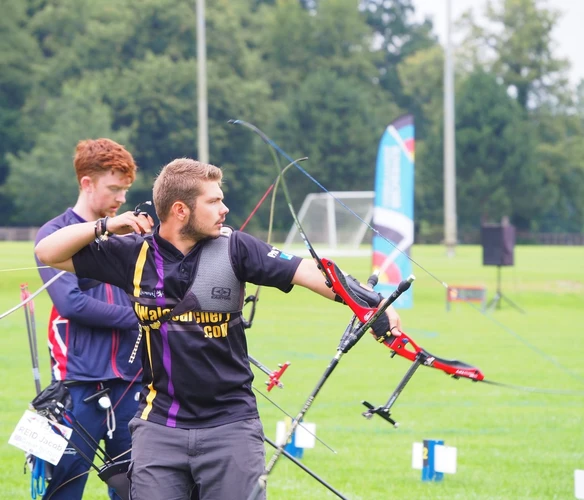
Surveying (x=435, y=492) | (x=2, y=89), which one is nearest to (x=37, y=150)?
(x=2, y=89)

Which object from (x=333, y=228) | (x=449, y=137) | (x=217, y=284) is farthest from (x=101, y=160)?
(x=333, y=228)

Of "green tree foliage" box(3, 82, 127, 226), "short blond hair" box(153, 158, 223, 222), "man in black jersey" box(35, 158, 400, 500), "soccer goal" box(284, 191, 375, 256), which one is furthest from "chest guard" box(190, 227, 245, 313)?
"green tree foliage" box(3, 82, 127, 226)

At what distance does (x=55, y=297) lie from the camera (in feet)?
17.7

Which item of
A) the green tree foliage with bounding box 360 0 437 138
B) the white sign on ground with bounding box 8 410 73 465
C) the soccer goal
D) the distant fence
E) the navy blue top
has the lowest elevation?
the distant fence

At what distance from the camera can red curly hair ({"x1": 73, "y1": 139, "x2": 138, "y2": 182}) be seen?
5.47 meters

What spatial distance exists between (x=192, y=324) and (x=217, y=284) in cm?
18

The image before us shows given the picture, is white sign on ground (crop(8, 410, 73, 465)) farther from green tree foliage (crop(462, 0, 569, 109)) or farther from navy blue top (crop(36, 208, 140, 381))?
green tree foliage (crop(462, 0, 569, 109))

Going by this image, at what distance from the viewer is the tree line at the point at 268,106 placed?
262 ft

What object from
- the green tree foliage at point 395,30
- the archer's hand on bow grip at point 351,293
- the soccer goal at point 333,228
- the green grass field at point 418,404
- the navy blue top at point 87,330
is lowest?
the soccer goal at point 333,228

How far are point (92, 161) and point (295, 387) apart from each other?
8256mm

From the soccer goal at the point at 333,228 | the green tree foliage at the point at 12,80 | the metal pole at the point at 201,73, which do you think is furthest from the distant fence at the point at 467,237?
the metal pole at the point at 201,73

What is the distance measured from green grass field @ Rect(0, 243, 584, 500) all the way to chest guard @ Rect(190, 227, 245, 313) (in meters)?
2.92

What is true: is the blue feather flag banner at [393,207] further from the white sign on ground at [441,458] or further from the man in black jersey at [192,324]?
the man in black jersey at [192,324]

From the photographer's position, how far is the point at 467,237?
86.5 m
